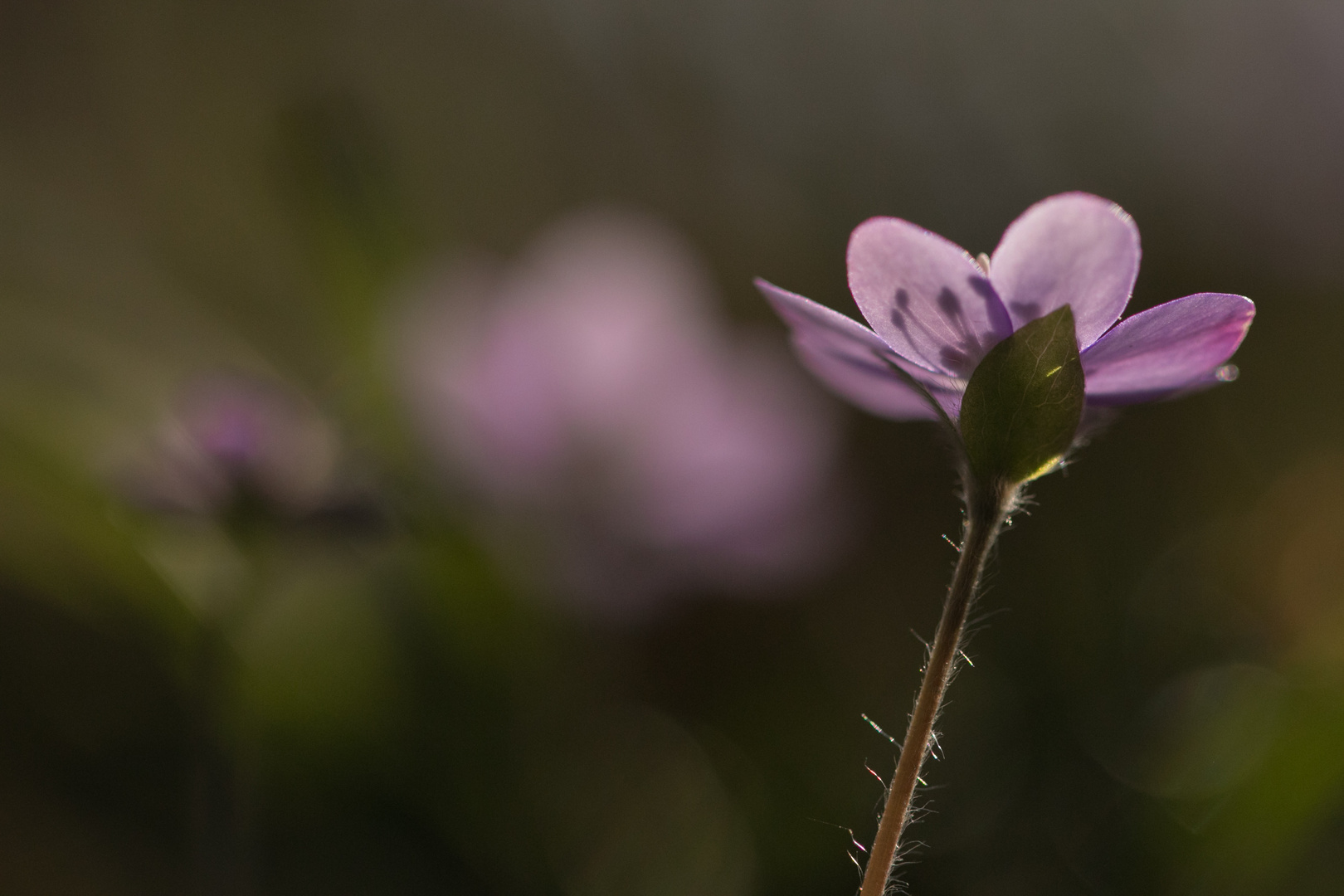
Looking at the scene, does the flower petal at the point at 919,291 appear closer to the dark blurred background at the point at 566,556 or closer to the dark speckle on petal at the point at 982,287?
the dark speckle on petal at the point at 982,287

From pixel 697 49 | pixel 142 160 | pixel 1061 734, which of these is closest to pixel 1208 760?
pixel 1061 734

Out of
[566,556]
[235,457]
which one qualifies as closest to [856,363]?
[235,457]

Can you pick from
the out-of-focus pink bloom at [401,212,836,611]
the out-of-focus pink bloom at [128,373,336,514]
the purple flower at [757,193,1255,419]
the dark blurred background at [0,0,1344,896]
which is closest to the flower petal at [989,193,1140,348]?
the purple flower at [757,193,1255,419]

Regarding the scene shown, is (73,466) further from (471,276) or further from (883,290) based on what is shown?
(883,290)

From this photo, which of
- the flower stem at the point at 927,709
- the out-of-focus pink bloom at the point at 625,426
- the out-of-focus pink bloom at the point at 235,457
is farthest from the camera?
the out-of-focus pink bloom at the point at 625,426

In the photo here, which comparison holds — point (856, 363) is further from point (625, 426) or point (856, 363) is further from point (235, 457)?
point (625, 426)

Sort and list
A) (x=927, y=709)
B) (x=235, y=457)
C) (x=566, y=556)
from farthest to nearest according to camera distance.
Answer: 1. (x=566, y=556)
2. (x=235, y=457)
3. (x=927, y=709)

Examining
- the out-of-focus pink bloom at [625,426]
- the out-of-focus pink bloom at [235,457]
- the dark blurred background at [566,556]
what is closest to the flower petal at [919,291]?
the dark blurred background at [566,556]
